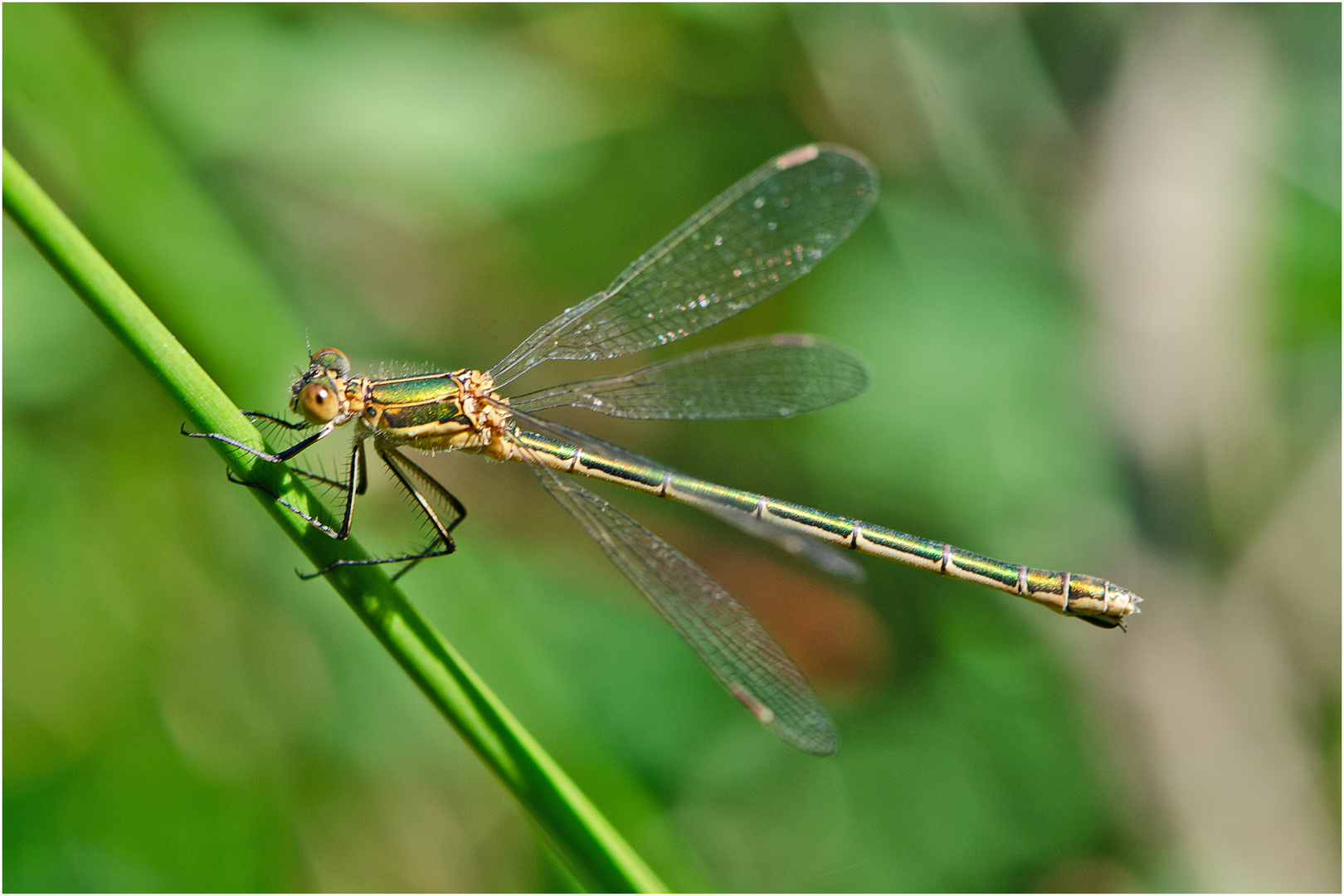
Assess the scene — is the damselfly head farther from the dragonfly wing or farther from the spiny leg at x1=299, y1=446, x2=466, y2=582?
the dragonfly wing

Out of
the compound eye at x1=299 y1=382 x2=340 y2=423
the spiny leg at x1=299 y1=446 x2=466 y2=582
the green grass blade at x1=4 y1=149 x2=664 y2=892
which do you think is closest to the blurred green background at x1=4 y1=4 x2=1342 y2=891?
the spiny leg at x1=299 y1=446 x2=466 y2=582

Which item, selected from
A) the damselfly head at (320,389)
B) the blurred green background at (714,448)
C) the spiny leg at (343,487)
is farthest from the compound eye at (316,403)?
the blurred green background at (714,448)

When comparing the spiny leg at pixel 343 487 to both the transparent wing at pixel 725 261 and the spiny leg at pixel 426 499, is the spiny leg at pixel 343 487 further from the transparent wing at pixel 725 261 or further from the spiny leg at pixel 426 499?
the transparent wing at pixel 725 261

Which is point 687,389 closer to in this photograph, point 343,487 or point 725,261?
point 725,261

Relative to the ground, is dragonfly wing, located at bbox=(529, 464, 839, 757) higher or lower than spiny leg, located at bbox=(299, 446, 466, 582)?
lower

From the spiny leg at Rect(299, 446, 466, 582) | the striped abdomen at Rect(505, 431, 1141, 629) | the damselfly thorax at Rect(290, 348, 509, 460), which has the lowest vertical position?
the striped abdomen at Rect(505, 431, 1141, 629)

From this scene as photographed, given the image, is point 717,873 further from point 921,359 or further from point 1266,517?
point 1266,517

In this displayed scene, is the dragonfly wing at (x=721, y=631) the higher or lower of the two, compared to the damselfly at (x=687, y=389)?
lower
